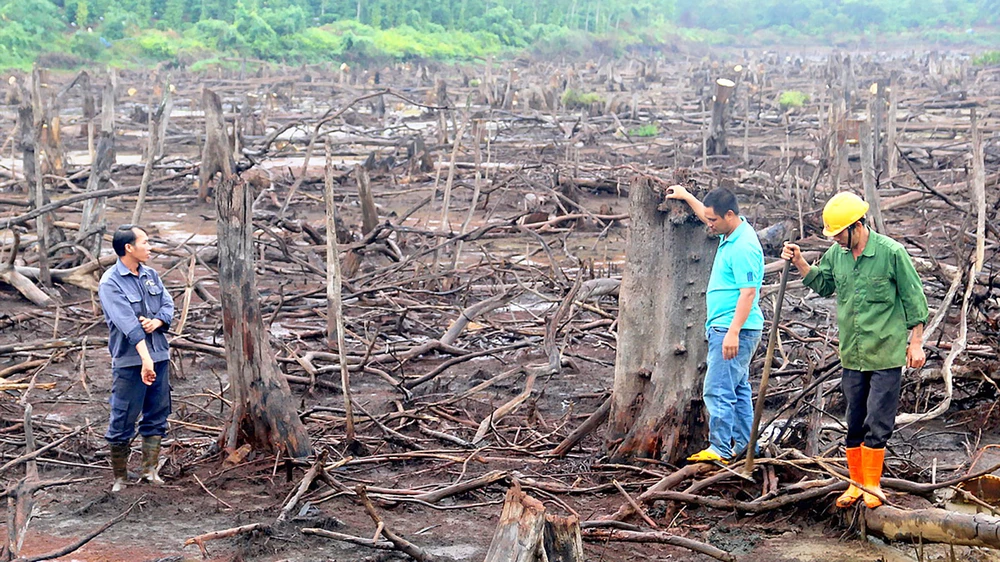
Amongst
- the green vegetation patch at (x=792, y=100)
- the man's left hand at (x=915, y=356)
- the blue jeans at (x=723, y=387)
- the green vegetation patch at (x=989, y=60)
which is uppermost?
the green vegetation patch at (x=989, y=60)

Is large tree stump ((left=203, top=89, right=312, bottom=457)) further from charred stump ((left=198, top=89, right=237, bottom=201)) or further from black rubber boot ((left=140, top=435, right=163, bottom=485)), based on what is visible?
charred stump ((left=198, top=89, right=237, bottom=201))

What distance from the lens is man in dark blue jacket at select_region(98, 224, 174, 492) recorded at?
18.7 feet

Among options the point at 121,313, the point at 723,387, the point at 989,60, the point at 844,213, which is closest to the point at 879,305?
the point at 844,213

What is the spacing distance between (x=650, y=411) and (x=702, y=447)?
0.35 meters

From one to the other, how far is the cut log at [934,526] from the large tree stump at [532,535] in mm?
2014

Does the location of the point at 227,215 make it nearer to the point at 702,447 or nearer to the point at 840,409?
the point at 702,447

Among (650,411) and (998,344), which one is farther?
(998,344)

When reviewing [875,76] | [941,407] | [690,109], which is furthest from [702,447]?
[875,76]

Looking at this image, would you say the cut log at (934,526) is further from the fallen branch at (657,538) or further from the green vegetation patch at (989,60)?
the green vegetation patch at (989,60)

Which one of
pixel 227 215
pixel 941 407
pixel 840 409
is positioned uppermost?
pixel 227 215

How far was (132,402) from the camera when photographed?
5816 millimetres

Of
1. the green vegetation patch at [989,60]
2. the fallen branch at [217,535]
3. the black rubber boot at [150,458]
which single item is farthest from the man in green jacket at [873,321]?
the green vegetation patch at [989,60]

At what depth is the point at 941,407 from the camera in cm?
Result: 583

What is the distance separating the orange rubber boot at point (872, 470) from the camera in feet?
16.3
